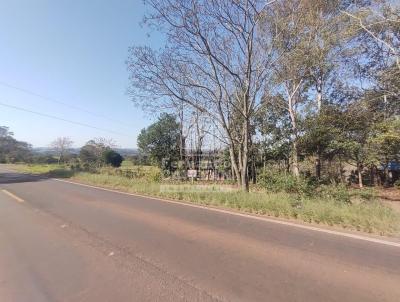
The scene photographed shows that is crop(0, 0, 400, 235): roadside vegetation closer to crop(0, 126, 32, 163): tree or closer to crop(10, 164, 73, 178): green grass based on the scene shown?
crop(10, 164, 73, 178): green grass

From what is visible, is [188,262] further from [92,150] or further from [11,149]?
[11,149]

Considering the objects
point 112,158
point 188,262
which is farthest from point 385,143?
point 112,158

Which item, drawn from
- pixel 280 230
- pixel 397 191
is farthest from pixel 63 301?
pixel 397 191

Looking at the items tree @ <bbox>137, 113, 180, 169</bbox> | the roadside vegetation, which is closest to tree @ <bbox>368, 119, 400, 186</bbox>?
the roadside vegetation

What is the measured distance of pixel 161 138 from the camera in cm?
3397

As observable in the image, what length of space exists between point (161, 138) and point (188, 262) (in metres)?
29.5

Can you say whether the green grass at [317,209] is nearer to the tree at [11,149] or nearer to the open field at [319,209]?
the open field at [319,209]

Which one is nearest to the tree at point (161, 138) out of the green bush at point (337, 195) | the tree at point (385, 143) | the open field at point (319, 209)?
the tree at point (385, 143)

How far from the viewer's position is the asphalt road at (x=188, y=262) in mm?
3846

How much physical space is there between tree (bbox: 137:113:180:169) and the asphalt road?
2430cm

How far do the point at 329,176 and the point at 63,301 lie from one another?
21068mm

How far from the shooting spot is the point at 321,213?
784cm

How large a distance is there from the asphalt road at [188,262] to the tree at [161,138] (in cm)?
2430

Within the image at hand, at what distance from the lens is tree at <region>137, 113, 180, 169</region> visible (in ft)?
106
